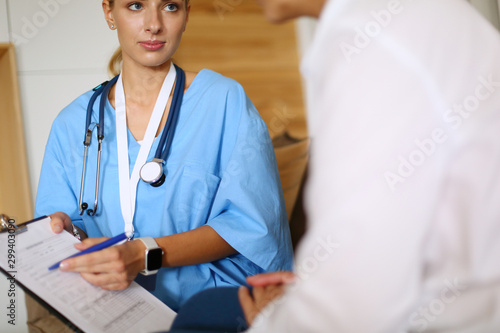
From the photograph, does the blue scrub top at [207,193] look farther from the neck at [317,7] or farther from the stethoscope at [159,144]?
the neck at [317,7]

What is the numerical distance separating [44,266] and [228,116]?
519 millimetres

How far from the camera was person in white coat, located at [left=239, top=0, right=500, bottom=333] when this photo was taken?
47 centimetres

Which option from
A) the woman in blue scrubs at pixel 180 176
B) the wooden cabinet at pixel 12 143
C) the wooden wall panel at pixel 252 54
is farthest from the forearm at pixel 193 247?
the wooden wall panel at pixel 252 54

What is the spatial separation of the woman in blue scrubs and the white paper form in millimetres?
100

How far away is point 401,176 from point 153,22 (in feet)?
2.78

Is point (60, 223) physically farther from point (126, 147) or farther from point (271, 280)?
point (271, 280)

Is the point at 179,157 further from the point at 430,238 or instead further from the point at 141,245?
the point at 430,238

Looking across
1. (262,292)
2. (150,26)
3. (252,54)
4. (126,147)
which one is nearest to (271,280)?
(262,292)

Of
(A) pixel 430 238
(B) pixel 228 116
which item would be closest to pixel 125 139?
(B) pixel 228 116

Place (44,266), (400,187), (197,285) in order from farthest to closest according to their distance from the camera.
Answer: (197,285)
(44,266)
(400,187)

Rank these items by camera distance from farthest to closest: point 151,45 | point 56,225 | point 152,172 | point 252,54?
point 252,54 → point 151,45 → point 152,172 → point 56,225

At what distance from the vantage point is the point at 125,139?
119 centimetres

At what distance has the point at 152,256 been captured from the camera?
1.00 m

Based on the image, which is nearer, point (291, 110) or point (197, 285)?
point (197, 285)
